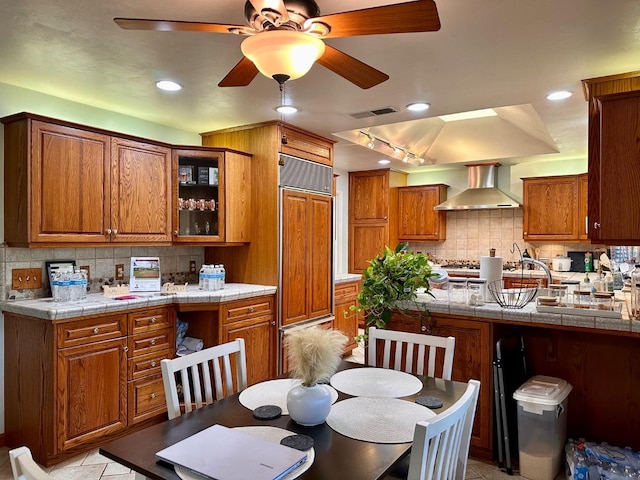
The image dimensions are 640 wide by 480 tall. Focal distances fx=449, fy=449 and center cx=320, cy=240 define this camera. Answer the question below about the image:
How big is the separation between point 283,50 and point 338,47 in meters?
0.92

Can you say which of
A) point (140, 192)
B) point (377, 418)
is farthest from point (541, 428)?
point (140, 192)

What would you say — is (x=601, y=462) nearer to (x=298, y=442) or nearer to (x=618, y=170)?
(x=618, y=170)

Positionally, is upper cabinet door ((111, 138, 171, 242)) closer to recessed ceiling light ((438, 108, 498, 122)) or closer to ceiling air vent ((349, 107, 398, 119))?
ceiling air vent ((349, 107, 398, 119))

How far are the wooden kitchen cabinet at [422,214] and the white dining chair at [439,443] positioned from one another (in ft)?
18.3

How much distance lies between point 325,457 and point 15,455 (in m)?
0.78

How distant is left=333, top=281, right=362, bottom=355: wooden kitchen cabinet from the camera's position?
5.18 metres

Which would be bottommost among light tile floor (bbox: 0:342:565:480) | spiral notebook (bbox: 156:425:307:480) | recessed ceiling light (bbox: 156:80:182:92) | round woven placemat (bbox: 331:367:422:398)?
light tile floor (bbox: 0:342:565:480)

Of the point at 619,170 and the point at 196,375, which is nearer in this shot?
the point at 196,375

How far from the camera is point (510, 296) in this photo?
299cm

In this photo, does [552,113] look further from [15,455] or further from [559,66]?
[15,455]

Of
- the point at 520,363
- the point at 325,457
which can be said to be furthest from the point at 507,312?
the point at 325,457

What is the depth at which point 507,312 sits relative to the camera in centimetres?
274

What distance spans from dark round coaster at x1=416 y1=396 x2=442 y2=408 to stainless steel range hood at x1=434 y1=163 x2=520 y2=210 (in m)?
5.00

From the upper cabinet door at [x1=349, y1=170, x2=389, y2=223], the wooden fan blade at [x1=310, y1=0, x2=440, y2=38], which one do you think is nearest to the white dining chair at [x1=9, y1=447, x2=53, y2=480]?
the wooden fan blade at [x1=310, y1=0, x2=440, y2=38]
